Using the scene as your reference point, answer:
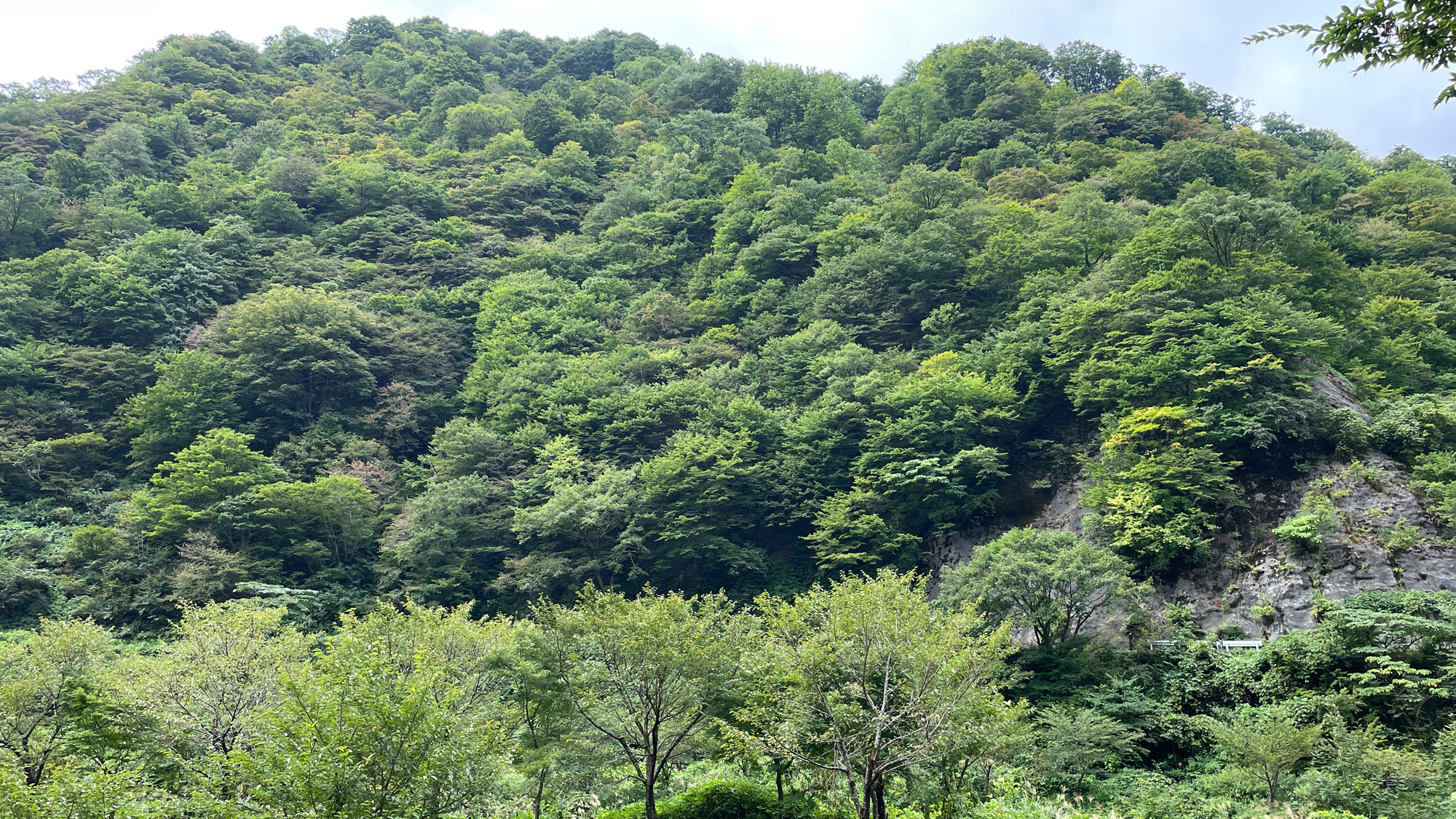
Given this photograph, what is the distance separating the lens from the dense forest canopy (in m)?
12.1

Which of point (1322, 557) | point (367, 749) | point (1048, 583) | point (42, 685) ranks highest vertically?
point (1322, 557)

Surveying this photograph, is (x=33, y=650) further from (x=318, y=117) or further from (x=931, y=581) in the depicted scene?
(x=318, y=117)

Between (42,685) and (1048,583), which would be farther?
(1048,583)

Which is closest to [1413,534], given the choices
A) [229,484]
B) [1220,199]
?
[1220,199]

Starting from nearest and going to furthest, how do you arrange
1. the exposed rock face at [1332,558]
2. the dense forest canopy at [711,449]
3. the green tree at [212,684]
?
the dense forest canopy at [711,449] → the green tree at [212,684] → the exposed rock face at [1332,558]

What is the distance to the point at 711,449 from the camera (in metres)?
29.6

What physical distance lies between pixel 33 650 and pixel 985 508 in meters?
26.4

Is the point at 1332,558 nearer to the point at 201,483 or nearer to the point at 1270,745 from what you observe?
the point at 1270,745

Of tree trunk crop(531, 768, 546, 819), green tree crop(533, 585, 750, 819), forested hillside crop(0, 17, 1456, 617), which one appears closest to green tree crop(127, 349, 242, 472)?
forested hillside crop(0, 17, 1456, 617)

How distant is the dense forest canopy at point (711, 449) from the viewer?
12.1 meters

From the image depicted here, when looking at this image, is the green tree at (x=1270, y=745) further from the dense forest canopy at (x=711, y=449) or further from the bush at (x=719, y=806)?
the bush at (x=719, y=806)

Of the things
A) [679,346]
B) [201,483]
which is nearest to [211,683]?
[201,483]

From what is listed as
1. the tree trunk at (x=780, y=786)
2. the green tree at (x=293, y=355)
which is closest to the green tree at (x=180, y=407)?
the green tree at (x=293, y=355)

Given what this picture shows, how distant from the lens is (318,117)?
61438mm
